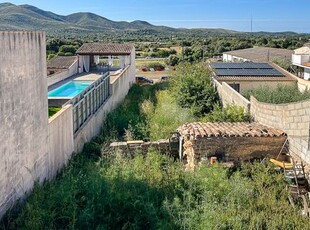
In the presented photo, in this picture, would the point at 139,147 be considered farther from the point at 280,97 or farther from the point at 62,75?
the point at 62,75

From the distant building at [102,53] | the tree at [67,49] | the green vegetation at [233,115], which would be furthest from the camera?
the tree at [67,49]

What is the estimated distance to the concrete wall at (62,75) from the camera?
2396 cm

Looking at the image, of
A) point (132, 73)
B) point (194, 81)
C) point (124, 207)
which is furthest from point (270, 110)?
point (132, 73)

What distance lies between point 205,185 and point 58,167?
4732mm

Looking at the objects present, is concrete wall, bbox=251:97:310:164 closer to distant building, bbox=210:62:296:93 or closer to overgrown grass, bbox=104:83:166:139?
overgrown grass, bbox=104:83:166:139

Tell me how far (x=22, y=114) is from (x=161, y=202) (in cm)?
371

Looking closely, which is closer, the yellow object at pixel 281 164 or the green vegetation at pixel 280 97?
the yellow object at pixel 281 164

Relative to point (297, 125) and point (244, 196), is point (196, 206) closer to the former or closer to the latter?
point (244, 196)

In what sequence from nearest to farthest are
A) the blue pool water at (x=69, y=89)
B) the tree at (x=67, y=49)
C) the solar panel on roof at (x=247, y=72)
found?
the blue pool water at (x=69, y=89) → the solar panel on roof at (x=247, y=72) → the tree at (x=67, y=49)

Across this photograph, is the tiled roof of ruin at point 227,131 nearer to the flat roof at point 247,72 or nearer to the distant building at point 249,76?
the distant building at point 249,76

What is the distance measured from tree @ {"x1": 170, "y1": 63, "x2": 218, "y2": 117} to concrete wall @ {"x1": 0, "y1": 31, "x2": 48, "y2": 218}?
417 inches

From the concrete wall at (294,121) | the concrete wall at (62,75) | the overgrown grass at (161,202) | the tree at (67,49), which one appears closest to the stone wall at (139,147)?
the overgrown grass at (161,202)

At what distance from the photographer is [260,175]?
10492 mm

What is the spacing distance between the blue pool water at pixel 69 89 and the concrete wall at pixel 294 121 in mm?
11053
